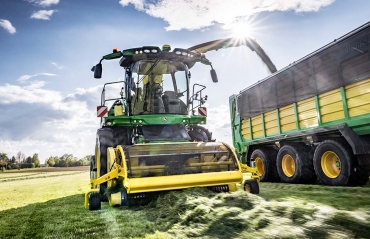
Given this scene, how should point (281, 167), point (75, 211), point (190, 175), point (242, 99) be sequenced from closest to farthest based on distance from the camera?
point (190, 175) < point (75, 211) < point (281, 167) < point (242, 99)

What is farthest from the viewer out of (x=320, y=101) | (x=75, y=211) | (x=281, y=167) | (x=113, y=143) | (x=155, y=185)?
(x=281, y=167)

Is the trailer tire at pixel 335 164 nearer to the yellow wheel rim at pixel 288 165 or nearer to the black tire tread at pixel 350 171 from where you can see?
the black tire tread at pixel 350 171

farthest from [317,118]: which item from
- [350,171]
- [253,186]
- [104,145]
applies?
[104,145]

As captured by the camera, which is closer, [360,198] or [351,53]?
[360,198]

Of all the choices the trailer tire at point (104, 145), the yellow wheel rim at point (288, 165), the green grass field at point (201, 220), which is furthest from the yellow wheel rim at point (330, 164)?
the trailer tire at point (104, 145)

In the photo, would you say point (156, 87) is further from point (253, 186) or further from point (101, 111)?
point (253, 186)

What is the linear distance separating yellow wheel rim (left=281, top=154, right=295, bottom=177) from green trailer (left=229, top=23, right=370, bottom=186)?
3 cm

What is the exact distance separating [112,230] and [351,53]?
5.71 m

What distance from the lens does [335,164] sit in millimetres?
6754

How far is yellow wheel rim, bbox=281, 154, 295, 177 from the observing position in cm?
823

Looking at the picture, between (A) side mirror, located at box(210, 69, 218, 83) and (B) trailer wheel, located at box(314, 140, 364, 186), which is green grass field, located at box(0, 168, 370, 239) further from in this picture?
(A) side mirror, located at box(210, 69, 218, 83)

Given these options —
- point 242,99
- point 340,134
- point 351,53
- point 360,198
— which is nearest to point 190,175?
point 360,198

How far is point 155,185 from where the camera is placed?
163 inches

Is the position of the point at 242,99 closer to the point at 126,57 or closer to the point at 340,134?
the point at 340,134
